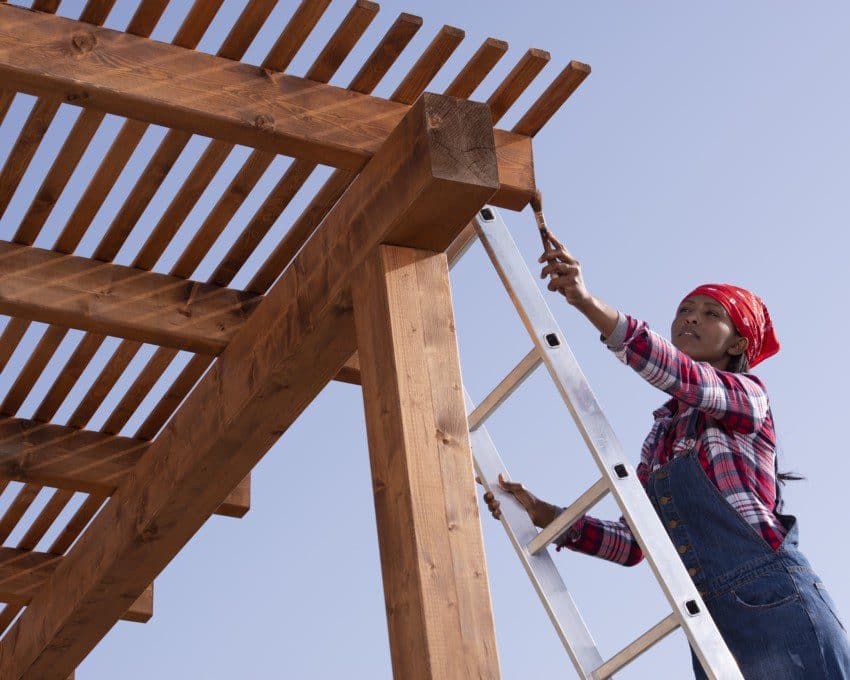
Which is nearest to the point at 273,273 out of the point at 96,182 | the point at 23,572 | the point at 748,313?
the point at 96,182

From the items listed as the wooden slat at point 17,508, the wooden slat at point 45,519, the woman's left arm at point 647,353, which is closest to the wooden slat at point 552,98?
the woman's left arm at point 647,353

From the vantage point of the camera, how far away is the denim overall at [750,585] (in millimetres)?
3631

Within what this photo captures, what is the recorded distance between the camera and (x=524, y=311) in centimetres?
393

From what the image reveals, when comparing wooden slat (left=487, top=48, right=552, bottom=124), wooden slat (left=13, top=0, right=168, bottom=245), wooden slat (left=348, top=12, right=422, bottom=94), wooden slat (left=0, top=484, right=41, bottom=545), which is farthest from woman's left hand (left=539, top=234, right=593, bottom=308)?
wooden slat (left=0, top=484, right=41, bottom=545)

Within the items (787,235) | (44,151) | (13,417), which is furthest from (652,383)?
(787,235)

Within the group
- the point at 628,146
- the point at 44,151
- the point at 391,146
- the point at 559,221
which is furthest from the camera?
the point at 559,221

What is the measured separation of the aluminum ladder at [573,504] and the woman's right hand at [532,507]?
0.02m

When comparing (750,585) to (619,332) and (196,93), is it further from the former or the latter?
(196,93)

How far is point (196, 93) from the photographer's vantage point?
374 cm

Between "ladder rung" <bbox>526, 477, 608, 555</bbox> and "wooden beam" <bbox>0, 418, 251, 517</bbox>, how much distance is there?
6.09 feet

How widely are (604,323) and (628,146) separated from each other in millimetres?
5918

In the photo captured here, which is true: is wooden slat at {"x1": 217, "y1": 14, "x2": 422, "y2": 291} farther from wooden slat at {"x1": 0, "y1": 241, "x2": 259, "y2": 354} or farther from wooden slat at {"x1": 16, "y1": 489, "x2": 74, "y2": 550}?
wooden slat at {"x1": 16, "y1": 489, "x2": 74, "y2": 550}

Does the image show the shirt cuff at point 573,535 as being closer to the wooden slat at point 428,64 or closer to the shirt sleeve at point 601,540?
the shirt sleeve at point 601,540

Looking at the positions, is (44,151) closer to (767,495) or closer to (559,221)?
(767,495)
